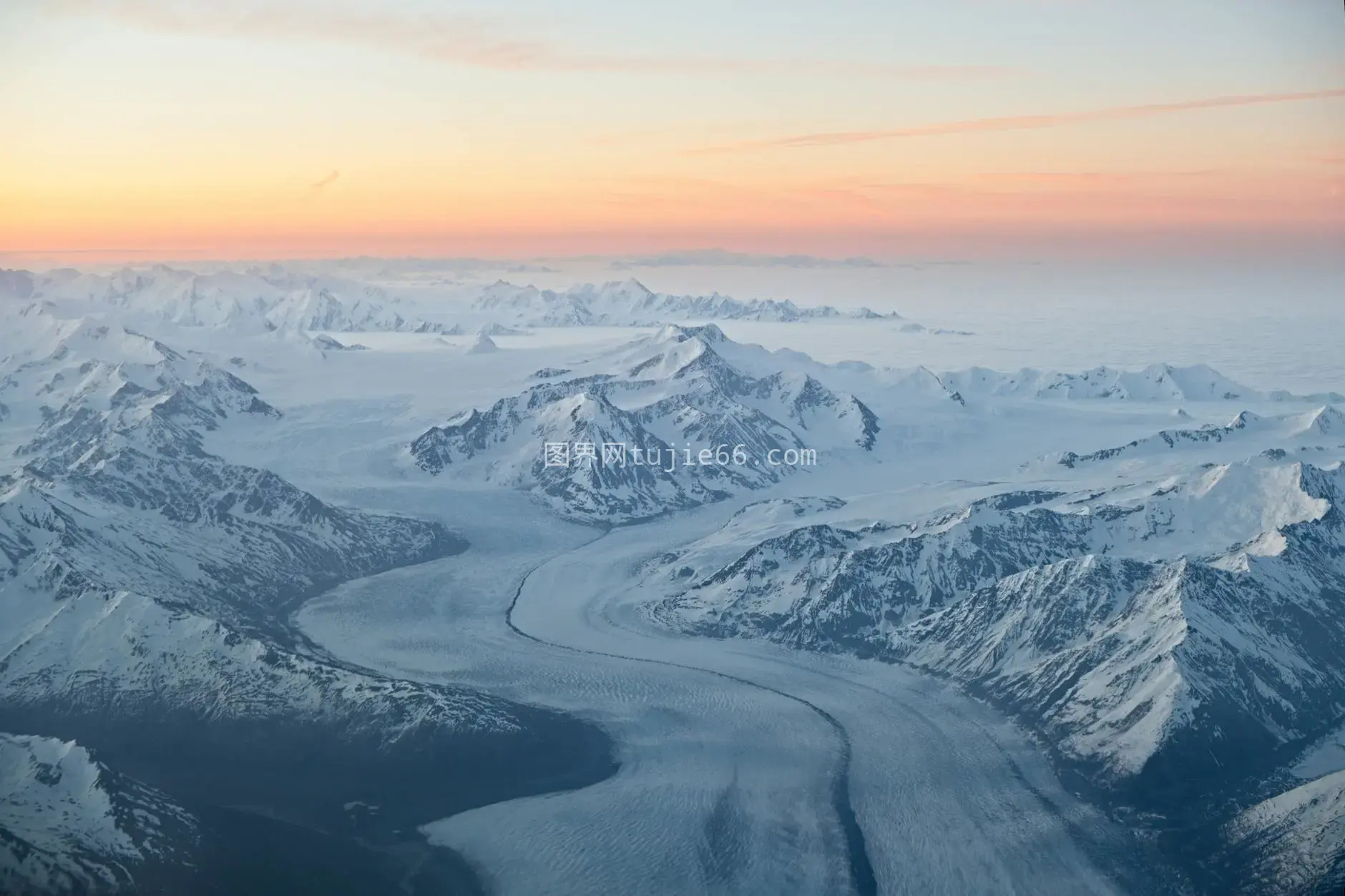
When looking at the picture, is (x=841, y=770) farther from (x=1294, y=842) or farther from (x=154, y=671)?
(x=154, y=671)

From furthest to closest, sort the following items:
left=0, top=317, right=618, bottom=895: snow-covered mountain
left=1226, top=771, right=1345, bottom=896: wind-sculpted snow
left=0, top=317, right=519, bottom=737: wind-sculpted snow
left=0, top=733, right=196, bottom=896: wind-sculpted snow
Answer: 1. left=0, top=317, right=519, bottom=737: wind-sculpted snow
2. left=0, top=317, right=618, bottom=895: snow-covered mountain
3. left=1226, top=771, right=1345, bottom=896: wind-sculpted snow
4. left=0, top=733, right=196, bottom=896: wind-sculpted snow

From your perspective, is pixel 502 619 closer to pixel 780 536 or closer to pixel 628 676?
pixel 628 676

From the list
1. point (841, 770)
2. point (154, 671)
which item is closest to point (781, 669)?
point (841, 770)

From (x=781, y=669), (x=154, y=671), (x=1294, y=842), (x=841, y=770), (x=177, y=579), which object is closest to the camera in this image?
(x=1294, y=842)

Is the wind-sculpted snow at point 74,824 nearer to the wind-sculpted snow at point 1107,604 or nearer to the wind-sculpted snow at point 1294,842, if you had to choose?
the wind-sculpted snow at point 1107,604

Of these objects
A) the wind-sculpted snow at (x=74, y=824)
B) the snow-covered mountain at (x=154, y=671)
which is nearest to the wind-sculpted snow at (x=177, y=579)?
the snow-covered mountain at (x=154, y=671)

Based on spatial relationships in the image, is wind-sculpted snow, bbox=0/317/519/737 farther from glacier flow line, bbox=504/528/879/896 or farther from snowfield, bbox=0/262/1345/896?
glacier flow line, bbox=504/528/879/896

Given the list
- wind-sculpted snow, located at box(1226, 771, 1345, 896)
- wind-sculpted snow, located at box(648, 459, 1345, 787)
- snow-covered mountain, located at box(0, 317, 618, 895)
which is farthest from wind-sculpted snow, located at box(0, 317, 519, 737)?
wind-sculpted snow, located at box(1226, 771, 1345, 896)
